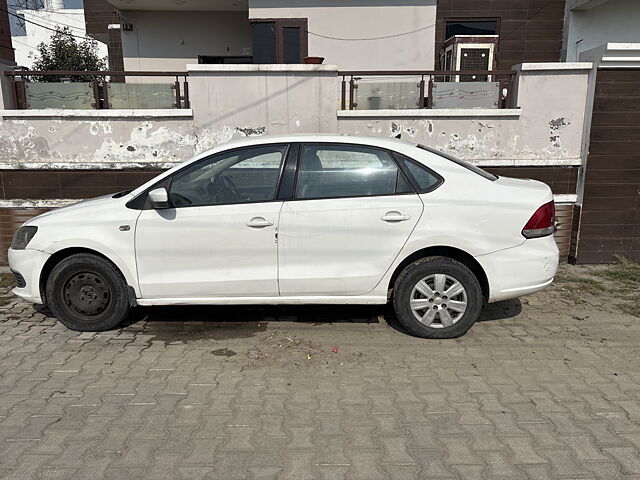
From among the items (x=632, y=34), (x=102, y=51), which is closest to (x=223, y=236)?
(x=632, y=34)

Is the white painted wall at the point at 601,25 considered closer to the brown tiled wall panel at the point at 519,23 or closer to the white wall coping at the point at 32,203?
the brown tiled wall panel at the point at 519,23

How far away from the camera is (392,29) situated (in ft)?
33.5

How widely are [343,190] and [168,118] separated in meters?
3.51

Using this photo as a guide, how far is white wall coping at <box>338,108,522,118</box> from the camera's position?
6.53 m

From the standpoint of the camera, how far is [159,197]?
4008mm

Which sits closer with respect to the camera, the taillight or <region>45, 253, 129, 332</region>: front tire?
the taillight

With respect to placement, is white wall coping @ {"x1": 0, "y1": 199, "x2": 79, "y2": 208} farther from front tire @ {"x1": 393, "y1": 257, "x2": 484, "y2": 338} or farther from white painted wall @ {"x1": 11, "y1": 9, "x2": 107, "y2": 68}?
white painted wall @ {"x1": 11, "y1": 9, "x2": 107, "y2": 68}

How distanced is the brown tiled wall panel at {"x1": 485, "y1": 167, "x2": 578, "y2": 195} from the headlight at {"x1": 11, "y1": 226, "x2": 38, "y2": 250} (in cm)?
532

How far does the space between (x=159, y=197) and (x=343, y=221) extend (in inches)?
58.6

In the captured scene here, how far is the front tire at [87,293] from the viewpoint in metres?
4.24

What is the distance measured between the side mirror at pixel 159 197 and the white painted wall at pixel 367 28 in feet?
23.6

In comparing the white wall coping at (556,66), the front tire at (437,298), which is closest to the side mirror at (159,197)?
the front tire at (437,298)

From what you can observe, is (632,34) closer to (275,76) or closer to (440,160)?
(275,76)

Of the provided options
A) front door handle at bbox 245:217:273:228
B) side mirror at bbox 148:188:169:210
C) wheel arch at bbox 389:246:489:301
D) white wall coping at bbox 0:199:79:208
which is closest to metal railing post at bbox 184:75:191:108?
white wall coping at bbox 0:199:79:208
